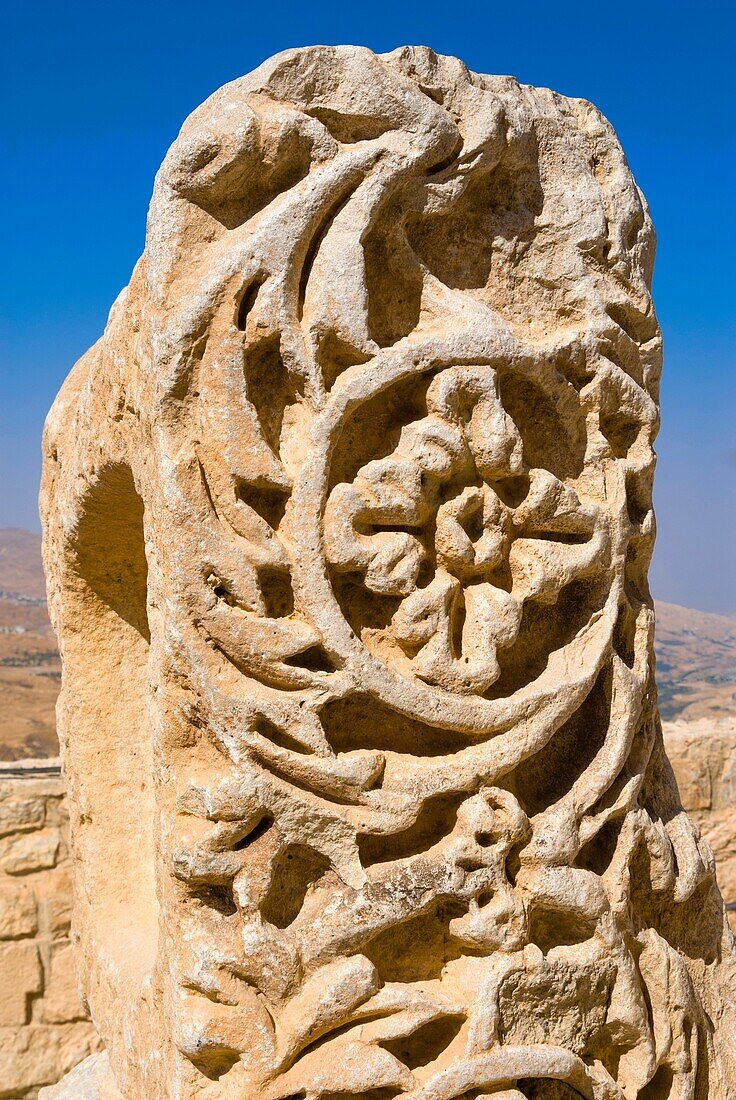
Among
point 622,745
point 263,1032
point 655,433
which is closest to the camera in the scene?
point 263,1032

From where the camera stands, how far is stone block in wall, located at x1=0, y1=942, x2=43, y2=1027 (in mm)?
3244

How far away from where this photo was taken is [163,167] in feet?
4.72

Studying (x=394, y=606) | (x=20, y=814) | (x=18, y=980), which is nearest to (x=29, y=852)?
(x=20, y=814)

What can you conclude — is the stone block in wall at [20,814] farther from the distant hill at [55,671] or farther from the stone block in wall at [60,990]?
the distant hill at [55,671]

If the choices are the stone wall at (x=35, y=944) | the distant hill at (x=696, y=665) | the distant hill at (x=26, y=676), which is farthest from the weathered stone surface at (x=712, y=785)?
the distant hill at (x=26, y=676)

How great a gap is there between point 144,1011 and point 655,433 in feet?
4.18

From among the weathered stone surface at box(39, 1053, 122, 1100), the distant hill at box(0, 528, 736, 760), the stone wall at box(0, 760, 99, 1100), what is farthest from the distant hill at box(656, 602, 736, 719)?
the weathered stone surface at box(39, 1053, 122, 1100)

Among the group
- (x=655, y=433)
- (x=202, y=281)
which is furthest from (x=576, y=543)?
(x=202, y=281)

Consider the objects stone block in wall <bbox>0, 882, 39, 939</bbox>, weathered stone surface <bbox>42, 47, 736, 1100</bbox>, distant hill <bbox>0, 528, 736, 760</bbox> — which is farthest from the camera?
distant hill <bbox>0, 528, 736, 760</bbox>

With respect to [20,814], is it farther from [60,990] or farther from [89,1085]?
[89,1085]

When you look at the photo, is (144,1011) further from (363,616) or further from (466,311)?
(466,311)

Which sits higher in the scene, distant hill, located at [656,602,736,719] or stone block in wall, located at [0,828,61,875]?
distant hill, located at [656,602,736,719]

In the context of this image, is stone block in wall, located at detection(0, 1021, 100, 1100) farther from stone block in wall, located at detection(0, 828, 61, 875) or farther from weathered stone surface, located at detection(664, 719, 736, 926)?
weathered stone surface, located at detection(664, 719, 736, 926)

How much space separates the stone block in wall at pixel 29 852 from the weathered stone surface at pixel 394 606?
5.75ft
